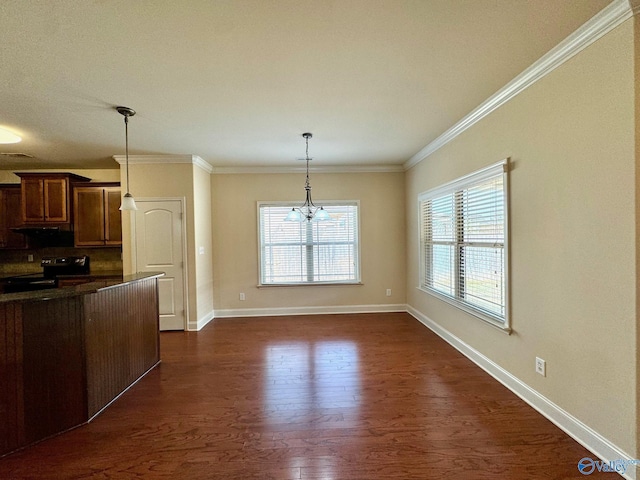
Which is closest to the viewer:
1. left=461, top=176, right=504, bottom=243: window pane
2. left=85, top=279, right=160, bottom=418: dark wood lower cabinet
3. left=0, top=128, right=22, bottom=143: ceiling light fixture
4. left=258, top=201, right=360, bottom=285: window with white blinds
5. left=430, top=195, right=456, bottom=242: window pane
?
left=85, top=279, right=160, bottom=418: dark wood lower cabinet

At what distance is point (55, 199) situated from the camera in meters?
4.44

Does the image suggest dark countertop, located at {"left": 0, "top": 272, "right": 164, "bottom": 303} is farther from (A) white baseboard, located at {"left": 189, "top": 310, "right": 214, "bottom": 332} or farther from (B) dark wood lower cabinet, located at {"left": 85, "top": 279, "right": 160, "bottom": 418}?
(A) white baseboard, located at {"left": 189, "top": 310, "right": 214, "bottom": 332}

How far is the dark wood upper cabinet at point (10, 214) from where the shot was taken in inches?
180

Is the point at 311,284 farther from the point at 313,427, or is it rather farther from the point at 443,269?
the point at 313,427

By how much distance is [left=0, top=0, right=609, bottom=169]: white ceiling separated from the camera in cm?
163

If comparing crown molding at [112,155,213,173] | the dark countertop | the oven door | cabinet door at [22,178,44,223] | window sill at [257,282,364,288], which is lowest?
window sill at [257,282,364,288]

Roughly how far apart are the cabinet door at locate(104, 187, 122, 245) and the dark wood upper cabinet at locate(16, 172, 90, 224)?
1.69 ft

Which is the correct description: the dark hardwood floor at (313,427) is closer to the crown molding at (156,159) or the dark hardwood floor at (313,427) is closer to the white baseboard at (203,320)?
the white baseboard at (203,320)

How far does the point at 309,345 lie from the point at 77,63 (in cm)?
345

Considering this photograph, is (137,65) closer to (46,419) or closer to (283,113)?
(283,113)

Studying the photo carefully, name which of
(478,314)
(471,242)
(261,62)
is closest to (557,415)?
(478,314)

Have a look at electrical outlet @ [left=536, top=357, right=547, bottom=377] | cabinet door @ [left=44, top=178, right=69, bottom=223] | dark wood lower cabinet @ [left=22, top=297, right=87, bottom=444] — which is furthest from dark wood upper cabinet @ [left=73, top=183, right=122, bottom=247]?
electrical outlet @ [left=536, top=357, right=547, bottom=377]

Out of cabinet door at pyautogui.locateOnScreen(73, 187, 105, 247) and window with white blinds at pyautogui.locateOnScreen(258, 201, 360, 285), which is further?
window with white blinds at pyautogui.locateOnScreen(258, 201, 360, 285)

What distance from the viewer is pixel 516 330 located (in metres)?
2.54
